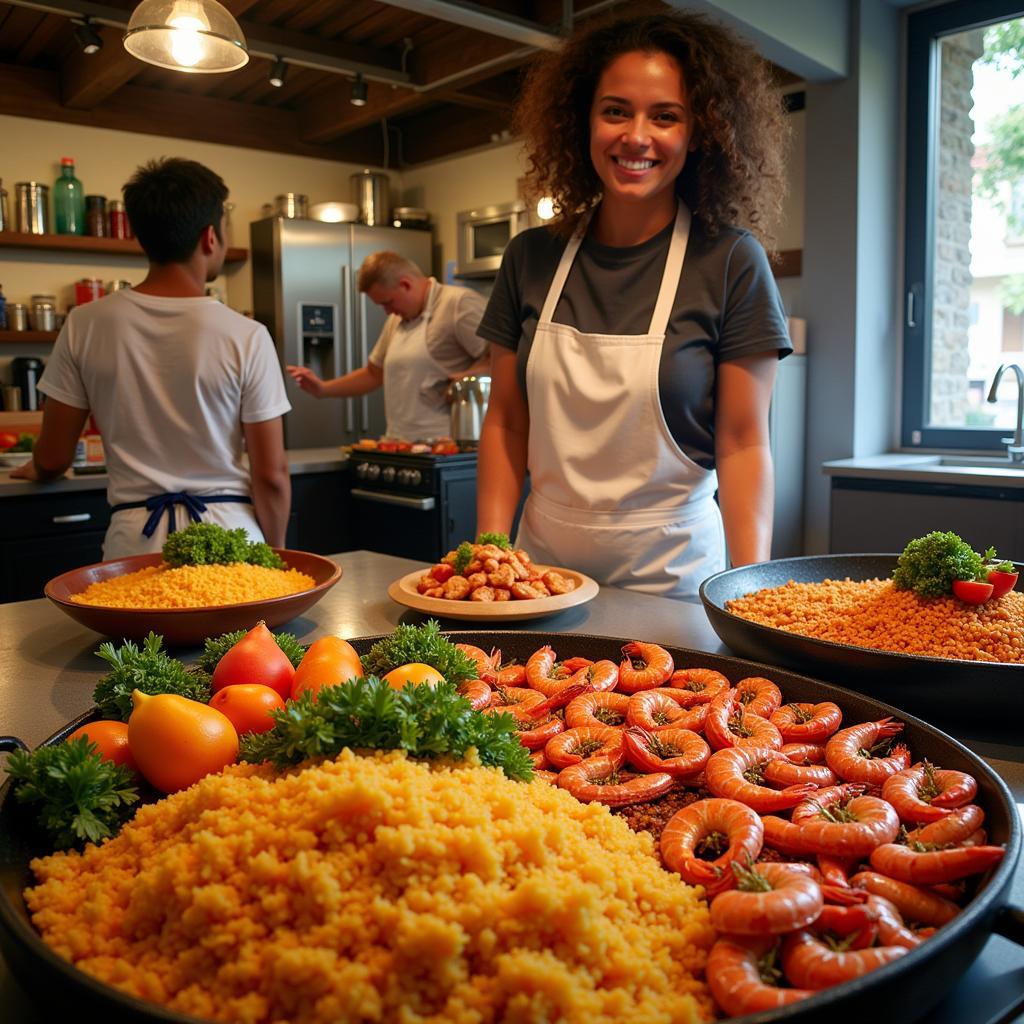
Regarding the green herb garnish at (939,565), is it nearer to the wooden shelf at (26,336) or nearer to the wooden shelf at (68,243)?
the wooden shelf at (68,243)

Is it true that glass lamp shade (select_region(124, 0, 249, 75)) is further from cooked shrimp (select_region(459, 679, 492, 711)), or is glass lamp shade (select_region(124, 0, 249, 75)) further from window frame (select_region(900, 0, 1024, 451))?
window frame (select_region(900, 0, 1024, 451))

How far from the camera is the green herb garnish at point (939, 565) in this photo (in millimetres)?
1164

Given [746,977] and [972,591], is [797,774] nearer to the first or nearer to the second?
[746,977]

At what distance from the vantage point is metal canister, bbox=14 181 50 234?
533 cm

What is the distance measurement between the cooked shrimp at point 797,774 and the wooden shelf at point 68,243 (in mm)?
5201

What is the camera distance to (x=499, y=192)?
249 inches

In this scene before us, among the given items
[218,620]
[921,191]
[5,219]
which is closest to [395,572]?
[218,620]

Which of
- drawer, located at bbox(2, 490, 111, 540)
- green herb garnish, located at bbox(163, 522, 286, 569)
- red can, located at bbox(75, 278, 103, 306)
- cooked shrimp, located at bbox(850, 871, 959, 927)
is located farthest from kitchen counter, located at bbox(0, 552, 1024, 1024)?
red can, located at bbox(75, 278, 103, 306)

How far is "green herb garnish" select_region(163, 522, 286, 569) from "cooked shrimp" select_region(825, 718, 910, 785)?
1033 mm

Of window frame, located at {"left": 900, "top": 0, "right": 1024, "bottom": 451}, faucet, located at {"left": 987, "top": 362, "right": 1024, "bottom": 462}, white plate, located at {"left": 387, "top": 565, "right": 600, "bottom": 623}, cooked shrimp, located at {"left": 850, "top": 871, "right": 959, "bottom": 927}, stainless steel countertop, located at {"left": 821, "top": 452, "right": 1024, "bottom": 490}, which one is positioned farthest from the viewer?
window frame, located at {"left": 900, "top": 0, "right": 1024, "bottom": 451}

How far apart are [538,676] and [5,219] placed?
18.5 ft

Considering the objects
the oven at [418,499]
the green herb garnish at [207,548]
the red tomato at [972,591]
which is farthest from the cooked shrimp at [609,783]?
the oven at [418,499]

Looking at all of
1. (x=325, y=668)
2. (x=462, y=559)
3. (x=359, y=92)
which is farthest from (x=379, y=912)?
(x=359, y=92)

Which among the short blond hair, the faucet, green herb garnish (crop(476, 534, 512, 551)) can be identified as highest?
the short blond hair
